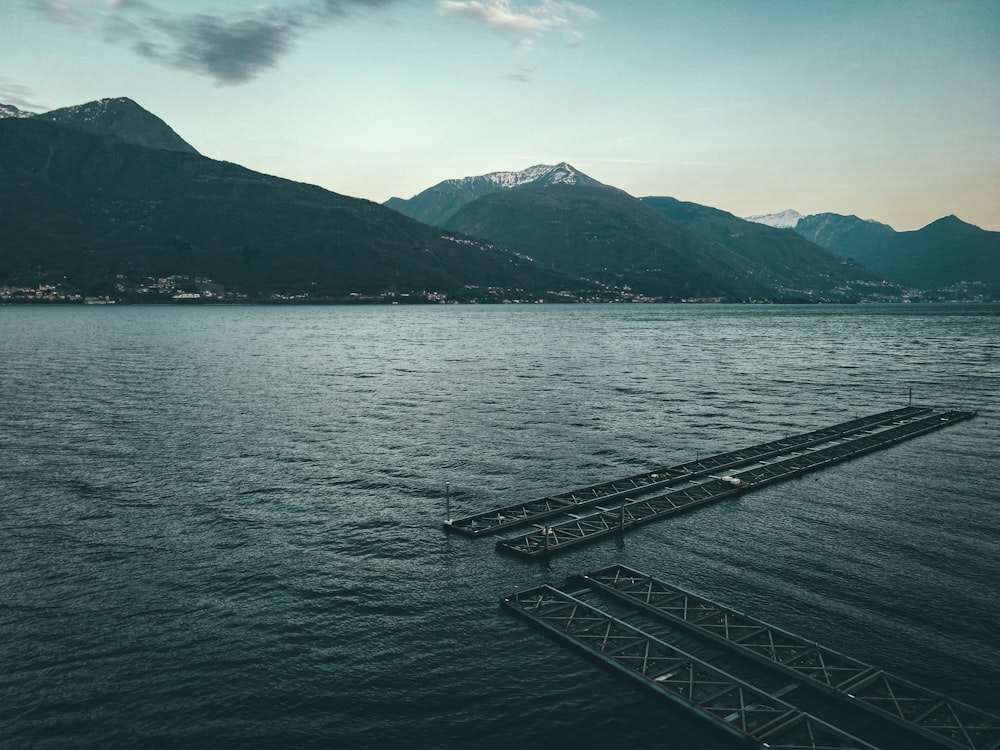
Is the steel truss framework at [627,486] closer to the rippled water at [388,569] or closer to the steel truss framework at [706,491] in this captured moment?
the steel truss framework at [706,491]

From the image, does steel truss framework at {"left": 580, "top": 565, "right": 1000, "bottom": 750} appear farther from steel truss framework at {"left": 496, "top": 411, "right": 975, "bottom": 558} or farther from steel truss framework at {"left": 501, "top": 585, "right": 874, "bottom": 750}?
steel truss framework at {"left": 496, "top": 411, "right": 975, "bottom": 558}

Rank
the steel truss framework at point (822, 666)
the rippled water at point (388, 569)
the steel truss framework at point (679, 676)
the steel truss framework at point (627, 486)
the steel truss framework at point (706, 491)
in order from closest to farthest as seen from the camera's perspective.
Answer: the steel truss framework at point (679, 676) < the steel truss framework at point (822, 666) < the rippled water at point (388, 569) < the steel truss framework at point (706, 491) < the steel truss framework at point (627, 486)

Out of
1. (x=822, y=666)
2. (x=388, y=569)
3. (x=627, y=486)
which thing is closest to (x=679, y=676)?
(x=822, y=666)

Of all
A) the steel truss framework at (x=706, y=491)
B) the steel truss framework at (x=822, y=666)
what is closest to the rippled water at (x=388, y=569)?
the steel truss framework at (x=706, y=491)

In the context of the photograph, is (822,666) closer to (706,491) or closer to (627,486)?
(706,491)

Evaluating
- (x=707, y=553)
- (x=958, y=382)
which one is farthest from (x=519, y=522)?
(x=958, y=382)

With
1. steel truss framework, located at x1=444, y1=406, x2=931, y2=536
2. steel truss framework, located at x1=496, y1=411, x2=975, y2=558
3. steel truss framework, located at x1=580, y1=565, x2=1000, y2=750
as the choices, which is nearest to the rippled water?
steel truss framework, located at x1=496, y1=411, x2=975, y2=558
